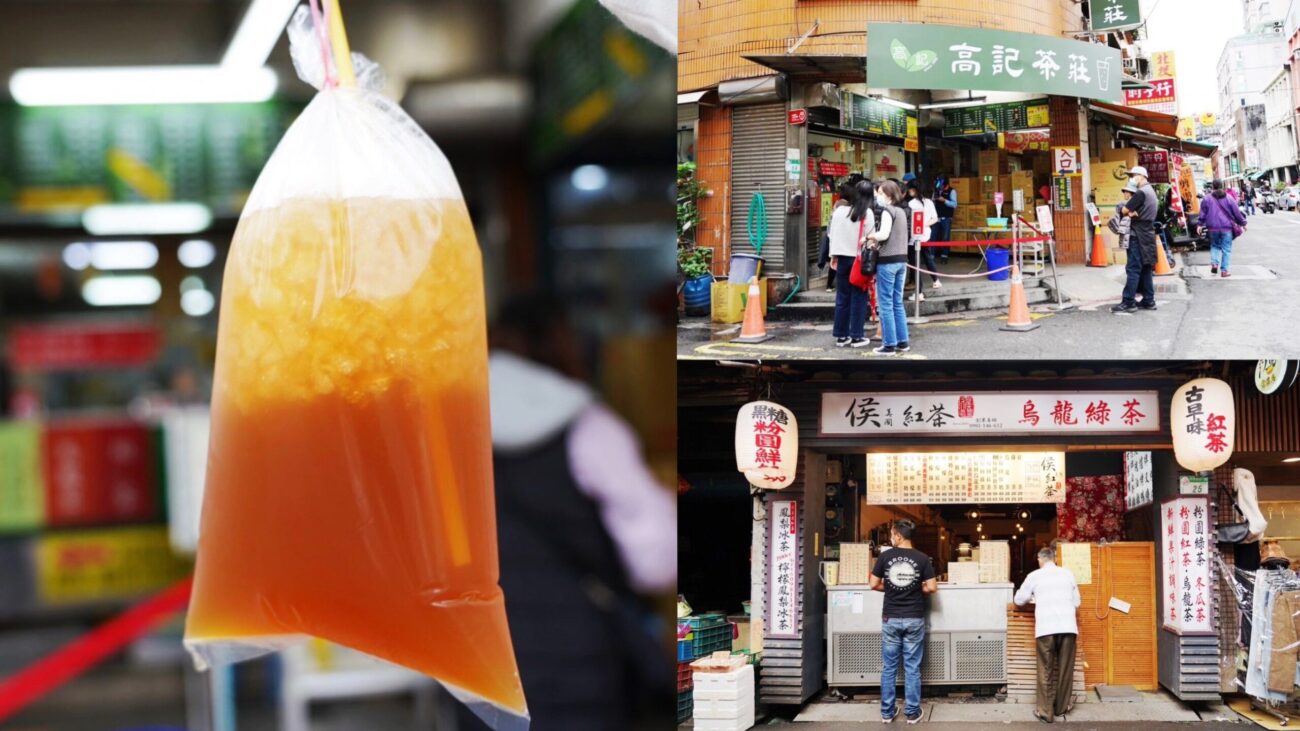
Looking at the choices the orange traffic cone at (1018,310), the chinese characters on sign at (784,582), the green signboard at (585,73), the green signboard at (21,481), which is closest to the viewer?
the green signboard at (21,481)

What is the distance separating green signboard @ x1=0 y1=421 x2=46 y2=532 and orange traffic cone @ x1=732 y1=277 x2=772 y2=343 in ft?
12.9

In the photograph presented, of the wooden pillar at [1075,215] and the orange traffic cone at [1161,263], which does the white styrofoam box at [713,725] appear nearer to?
the wooden pillar at [1075,215]

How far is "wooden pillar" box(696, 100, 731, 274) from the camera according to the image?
6.00 m

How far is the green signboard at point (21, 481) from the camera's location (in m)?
2.70

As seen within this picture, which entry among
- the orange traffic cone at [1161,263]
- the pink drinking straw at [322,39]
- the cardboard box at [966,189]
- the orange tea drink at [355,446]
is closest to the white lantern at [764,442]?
the cardboard box at [966,189]

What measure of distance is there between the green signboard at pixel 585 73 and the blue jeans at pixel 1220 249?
4454mm

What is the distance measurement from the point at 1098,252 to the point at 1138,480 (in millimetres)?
1948

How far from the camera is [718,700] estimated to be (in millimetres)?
6383

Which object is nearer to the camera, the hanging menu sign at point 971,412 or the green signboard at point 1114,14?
the green signboard at point 1114,14

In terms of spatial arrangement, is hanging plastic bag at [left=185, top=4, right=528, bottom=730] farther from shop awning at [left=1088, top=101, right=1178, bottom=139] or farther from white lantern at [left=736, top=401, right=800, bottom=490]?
shop awning at [left=1088, top=101, right=1178, bottom=139]

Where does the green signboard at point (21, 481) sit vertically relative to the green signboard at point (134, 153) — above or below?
below

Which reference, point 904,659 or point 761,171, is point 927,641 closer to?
point 904,659

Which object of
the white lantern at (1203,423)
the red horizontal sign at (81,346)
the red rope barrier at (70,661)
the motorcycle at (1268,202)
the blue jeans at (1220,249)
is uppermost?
the motorcycle at (1268,202)

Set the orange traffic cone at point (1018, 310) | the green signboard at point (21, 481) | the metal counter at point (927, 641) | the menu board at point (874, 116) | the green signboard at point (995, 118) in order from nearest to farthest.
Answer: the green signboard at point (21, 481)
the menu board at point (874, 116)
the green signboard at point (995, 118)
the orange traffic cone at point (1018, 310)
the metal counter at point (927, 641)
